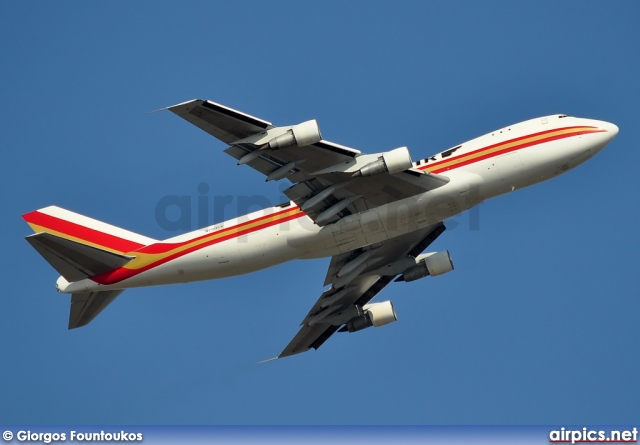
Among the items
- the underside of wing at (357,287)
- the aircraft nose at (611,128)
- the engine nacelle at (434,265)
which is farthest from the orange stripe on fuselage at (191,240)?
the engine nacelle at (434,265)

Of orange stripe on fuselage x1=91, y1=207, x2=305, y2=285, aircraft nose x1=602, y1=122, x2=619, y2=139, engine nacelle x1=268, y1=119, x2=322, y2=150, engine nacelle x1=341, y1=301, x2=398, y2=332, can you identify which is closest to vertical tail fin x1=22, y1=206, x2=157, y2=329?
orange stripe on fuselage x1=91, y1=207, x2=305, y2=285

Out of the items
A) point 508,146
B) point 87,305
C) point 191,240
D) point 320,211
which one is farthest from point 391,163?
point 87,305

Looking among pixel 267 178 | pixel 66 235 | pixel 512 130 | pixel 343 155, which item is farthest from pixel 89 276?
pixel 512 130

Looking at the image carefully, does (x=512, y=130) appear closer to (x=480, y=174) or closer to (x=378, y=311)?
(x=480, y=174)

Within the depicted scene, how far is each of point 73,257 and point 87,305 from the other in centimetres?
429

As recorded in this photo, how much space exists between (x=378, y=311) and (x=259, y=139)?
1884cm

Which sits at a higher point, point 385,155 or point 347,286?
point 385,155

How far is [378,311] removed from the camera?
6606 cm

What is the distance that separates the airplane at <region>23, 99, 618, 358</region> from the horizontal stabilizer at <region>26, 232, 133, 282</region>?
60mm

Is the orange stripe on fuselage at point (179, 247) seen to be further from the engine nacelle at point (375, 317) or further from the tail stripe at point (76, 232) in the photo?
the engine nacelle at point (375, 317)

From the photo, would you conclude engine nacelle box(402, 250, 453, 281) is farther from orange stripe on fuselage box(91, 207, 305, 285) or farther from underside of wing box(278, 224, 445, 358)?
orange stripe on fuselage box(91, 207, 305, 285)

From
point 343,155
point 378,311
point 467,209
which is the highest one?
point 343,155

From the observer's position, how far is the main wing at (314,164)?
51469mm

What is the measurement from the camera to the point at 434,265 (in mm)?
61750
